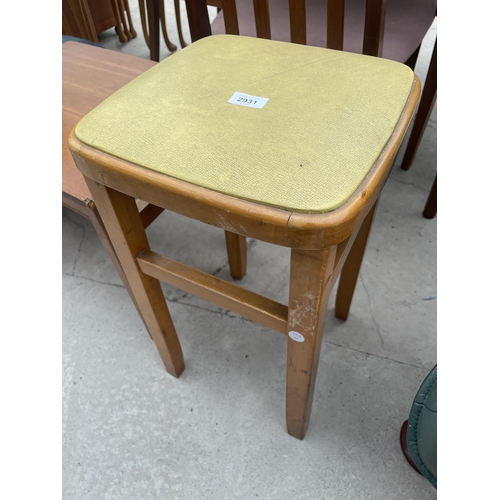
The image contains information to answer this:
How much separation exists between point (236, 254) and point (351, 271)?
329mm

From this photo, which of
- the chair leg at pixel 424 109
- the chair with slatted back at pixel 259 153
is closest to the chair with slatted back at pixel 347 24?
the chair with slatted back at pixel 259 153

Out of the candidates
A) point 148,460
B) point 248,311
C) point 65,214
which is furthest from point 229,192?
point 65,214

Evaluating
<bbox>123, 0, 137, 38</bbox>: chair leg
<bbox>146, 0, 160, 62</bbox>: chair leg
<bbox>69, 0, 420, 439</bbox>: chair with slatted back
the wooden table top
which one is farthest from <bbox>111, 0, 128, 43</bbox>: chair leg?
<bbox>69, 0, 420, 439</bbox>: chair with slatted back

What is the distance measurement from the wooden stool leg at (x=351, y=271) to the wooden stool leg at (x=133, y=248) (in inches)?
16.5

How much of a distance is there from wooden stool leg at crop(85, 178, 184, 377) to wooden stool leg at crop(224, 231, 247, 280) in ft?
0.97

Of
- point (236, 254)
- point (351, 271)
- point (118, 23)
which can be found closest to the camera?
point (351, 271)

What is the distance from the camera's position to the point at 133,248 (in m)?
0.67

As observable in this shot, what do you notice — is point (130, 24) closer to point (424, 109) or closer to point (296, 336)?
point (424, 109)

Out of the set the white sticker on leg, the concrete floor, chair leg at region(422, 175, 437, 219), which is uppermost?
the white sticker on leg

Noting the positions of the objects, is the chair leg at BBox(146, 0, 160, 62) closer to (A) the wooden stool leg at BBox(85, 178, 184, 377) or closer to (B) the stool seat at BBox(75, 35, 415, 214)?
(B) the stool seat at BBox(75, 35, 415, 214)

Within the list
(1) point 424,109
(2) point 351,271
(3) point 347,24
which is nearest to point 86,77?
(3) point 347,24

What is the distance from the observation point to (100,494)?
84cm

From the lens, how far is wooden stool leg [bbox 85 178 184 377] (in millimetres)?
596

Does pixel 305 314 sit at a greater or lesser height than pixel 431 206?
greater
